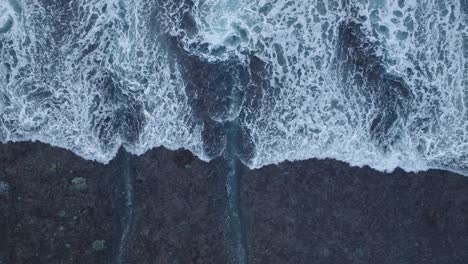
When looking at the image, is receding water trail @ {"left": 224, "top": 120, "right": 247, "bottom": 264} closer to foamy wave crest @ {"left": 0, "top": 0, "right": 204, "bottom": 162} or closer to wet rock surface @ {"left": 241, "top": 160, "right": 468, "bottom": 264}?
wet rock surface @ {"left": 241, "top": 160, "right": 468, "bottom": 264}

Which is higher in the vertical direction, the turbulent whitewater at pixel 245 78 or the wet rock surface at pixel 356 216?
the turbulent whitewater at pixel 245 78

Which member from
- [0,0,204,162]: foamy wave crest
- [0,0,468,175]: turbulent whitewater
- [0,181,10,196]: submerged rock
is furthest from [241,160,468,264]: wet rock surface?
[0,181,10,196]: submerged rock

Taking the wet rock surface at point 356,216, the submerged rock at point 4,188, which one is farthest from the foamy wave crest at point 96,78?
the wet rock surface at point 356,216

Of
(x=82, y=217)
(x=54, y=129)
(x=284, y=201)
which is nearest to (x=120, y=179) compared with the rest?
(x=82, y=217)

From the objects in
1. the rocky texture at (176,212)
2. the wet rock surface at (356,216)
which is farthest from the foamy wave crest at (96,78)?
the wet rock surface at (356,216)

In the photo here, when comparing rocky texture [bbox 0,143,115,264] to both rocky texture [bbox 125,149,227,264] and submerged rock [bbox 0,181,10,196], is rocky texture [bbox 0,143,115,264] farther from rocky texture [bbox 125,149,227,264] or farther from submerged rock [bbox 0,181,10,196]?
rocky texture [bbox 125,149,227,264]

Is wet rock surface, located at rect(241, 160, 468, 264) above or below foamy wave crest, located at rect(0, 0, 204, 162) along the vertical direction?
below

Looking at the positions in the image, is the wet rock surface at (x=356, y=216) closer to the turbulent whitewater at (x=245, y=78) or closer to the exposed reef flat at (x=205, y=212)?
the exposed reef flat at (x=205, y=212)
